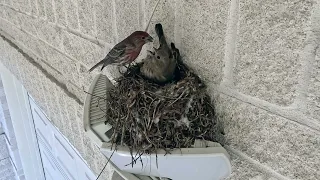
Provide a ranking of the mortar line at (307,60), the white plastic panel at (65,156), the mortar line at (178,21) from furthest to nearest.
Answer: the white plastic panel at (65,156)
the mortar line at (178,21)
the mortar line at (307,60)

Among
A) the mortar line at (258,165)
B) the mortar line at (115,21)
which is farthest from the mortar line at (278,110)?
the mortar line at (115,21)

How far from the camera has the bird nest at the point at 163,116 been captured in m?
0.59

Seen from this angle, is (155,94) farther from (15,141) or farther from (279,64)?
(15,141)

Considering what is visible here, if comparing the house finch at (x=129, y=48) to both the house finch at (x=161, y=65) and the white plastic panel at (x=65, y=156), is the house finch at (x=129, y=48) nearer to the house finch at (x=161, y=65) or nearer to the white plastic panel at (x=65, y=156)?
the house finch at (x=161, y=65)

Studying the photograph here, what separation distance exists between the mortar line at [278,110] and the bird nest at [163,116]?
2.8 inches

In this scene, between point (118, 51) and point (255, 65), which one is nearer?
point (255, 65)

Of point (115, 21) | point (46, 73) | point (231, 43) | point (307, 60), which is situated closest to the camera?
point (307, 60)

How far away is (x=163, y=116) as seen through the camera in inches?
23.0

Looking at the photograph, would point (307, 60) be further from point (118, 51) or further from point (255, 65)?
point (118, 51)

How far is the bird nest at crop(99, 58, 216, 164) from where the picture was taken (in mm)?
590

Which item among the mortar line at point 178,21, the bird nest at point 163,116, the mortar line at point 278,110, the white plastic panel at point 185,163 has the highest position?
the mortar line at point 178,21

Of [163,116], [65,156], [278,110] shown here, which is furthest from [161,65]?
[65,156]

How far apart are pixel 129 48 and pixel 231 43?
0.27 meters

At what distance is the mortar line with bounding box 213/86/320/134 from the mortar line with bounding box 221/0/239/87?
0.9 inches
